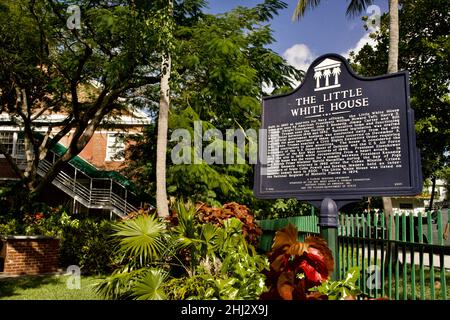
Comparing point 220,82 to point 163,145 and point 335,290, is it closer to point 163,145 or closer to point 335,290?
point 163,145

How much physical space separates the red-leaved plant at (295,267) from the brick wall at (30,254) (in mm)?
9864

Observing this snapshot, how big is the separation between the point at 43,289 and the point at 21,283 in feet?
3.64

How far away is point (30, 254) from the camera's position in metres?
11.5

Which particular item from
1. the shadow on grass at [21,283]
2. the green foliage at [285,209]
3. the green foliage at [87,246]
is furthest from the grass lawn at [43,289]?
the green foliage at [285,209]

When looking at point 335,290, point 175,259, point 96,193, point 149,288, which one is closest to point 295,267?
point 335,290

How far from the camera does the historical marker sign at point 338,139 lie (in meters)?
5.07

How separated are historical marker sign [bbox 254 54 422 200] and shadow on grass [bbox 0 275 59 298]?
21.1 ft

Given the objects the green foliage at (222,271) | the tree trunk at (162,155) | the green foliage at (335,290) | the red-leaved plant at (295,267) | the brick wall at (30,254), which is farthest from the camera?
the brick wall at (30,254)

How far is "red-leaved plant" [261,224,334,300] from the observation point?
3365 millimetres

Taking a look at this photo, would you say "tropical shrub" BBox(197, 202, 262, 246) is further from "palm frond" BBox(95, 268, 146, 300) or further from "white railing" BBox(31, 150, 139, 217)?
"white railing" BBox(31, 150, 139, 217)

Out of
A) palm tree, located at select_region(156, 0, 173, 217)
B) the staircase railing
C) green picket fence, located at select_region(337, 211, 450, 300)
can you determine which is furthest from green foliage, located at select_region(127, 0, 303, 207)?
the staircase railing

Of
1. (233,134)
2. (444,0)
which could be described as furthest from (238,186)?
(444,0)

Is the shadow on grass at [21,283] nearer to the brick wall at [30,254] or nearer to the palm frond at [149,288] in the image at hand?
the brick wall at [30,254]

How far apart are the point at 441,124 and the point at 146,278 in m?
15.9
